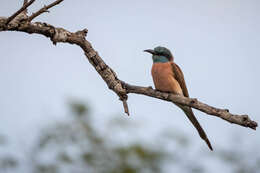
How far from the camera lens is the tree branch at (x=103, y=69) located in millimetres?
3252

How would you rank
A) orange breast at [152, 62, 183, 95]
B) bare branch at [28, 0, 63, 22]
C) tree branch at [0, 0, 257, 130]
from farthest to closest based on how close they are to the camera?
orange breast at [152, 62, 183, 95] → tree branch at [0, 0, 257, 130] → bare branch at [28, 0, 63, 22]

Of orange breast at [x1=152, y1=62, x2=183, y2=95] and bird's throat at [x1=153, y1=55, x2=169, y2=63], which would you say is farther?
bird's throat at [x1=153, y1=55, x2=169, y2=63]

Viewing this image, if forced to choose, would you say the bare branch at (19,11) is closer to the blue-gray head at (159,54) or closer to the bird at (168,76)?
the bird at (168,76)

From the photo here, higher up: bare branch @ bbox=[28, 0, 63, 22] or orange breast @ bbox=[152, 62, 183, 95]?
orange breast @ bbox=[152, 62, 183, 95]

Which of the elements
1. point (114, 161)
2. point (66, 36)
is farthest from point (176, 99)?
point (114, 161)

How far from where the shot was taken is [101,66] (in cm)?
387

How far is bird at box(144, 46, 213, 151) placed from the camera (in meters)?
5.08

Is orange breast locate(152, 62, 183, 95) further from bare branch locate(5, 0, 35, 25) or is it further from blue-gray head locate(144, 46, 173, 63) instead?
bare branch locate(5, 0, 35, 25)

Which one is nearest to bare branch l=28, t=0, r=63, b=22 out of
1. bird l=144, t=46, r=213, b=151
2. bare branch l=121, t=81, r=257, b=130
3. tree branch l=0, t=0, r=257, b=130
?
tree branch l=0, t=0, r=257, b=130

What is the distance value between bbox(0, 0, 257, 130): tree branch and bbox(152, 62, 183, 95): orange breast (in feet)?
4.39

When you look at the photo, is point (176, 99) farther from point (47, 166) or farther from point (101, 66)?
point (47, 166)

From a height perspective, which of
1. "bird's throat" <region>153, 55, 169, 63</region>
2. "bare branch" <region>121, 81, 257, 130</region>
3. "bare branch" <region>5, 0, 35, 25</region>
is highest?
"bird's throat" <region>153, 55, 169, 63</region>

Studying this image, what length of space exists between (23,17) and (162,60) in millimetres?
2859

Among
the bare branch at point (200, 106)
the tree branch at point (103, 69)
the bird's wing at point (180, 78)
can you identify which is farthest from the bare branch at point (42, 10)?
the bird's wing at point (180, 78)
